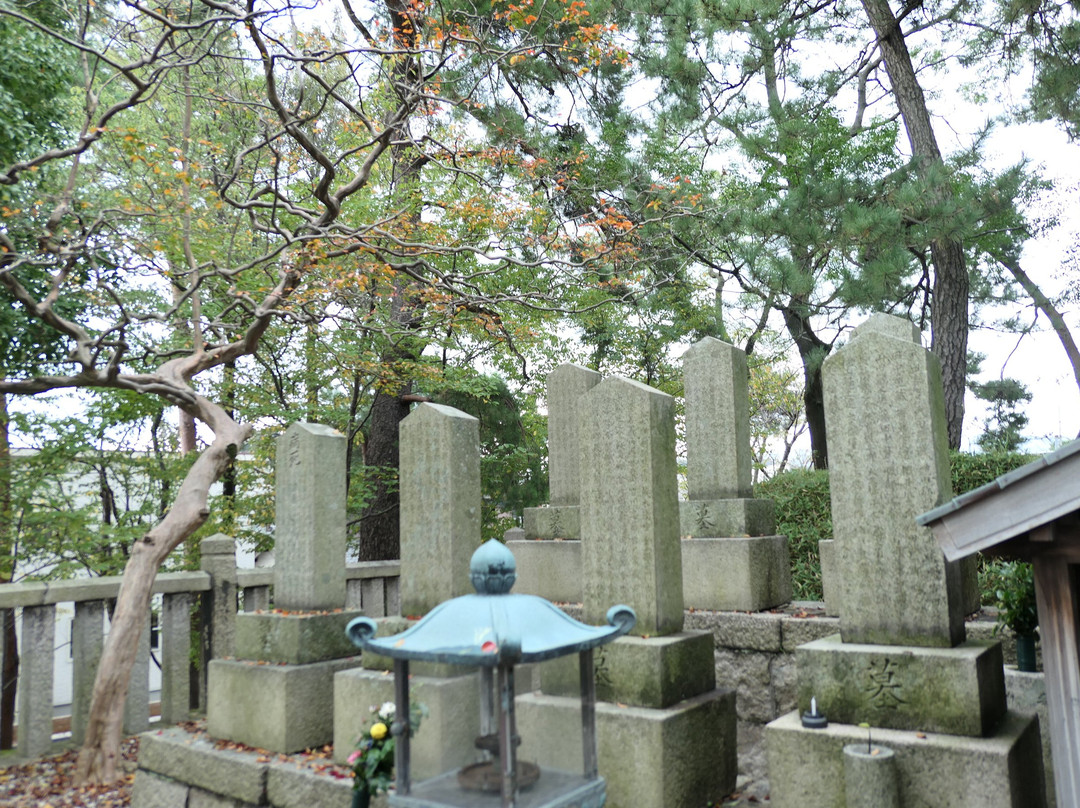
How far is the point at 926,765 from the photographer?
329cm

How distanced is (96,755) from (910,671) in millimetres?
6009

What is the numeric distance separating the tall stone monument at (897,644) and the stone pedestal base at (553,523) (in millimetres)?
2821

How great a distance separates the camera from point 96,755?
233 inches

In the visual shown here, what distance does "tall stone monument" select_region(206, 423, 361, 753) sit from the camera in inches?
197

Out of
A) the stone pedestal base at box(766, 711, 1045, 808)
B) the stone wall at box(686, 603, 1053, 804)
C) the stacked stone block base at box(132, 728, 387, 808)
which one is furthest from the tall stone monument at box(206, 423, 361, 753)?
the stone pedestal base at box(766, 711, 1045, 808)

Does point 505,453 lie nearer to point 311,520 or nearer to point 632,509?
point 311,520

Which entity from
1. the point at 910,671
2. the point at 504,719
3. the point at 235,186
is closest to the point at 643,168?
the point at 235,186

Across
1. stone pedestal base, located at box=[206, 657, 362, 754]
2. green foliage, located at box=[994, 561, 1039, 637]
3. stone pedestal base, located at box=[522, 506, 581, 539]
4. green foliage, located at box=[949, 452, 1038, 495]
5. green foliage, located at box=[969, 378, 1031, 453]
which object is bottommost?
stone pedestal base, located at box=[206, 657, 362, 754]

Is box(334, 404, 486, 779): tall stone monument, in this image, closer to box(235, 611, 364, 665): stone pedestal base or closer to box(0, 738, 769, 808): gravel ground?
box(235, 611, 364, 665): stone pedestal base

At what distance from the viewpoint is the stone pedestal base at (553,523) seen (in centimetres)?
Result: 650

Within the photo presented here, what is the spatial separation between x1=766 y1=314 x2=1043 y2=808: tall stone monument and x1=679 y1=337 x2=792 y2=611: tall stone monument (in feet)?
5.35

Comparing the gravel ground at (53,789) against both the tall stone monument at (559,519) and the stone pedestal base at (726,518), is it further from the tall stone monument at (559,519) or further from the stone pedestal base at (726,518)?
the stone pedestal base at (726,518)

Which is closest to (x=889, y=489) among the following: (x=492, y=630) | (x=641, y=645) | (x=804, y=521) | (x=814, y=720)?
→ (x=814, y=720)

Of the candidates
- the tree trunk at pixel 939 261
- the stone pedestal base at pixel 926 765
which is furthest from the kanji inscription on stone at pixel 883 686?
the tree trunk at pixel 939 261
